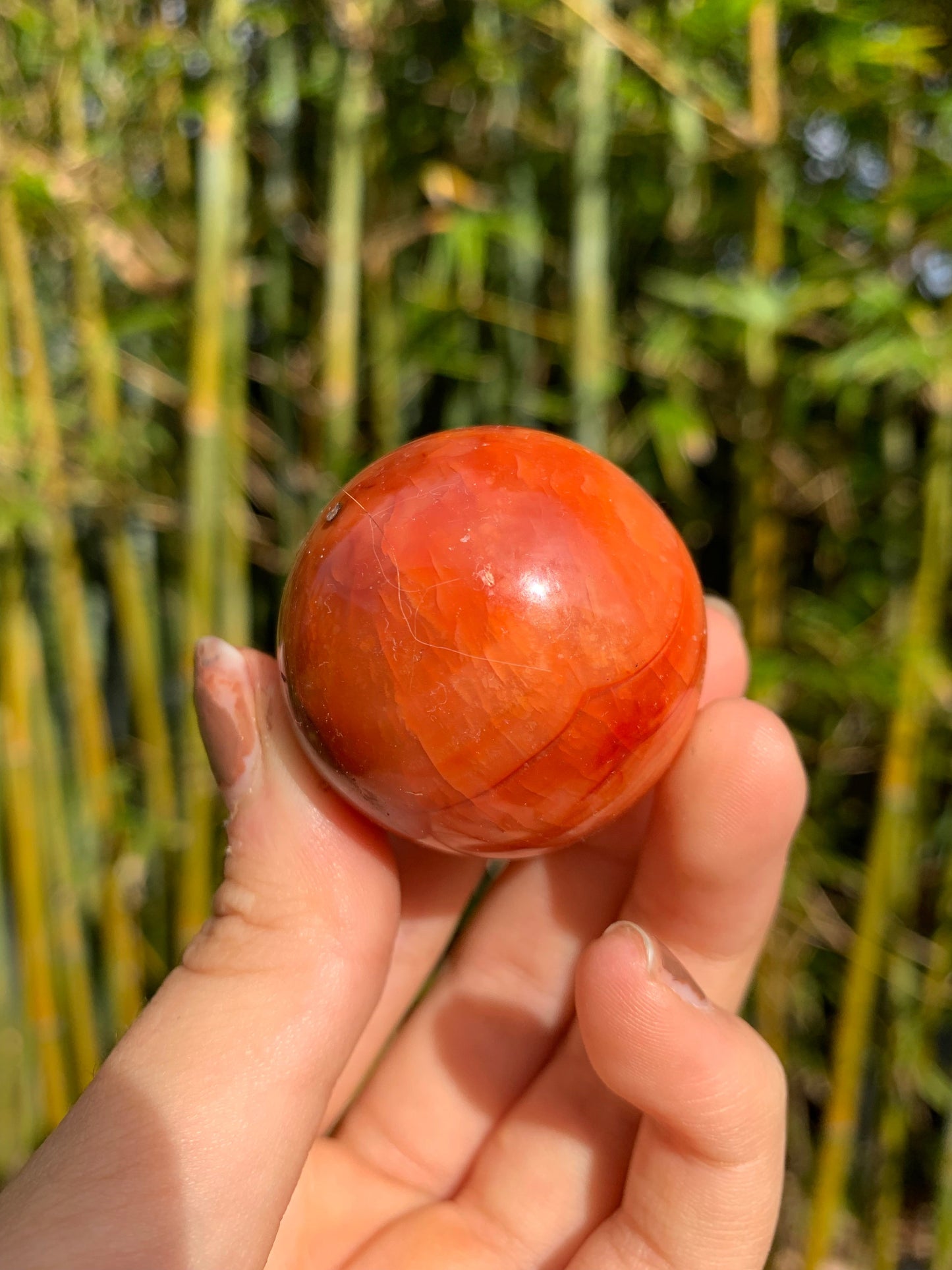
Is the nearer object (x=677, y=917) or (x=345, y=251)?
(x=677, y=917)

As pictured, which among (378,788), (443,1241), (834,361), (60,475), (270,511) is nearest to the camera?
(378,788)

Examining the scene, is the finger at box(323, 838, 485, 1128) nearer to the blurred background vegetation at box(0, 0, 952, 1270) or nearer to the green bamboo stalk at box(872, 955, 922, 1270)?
the blurred background vegetation at box(0, 0, 952, 1270)

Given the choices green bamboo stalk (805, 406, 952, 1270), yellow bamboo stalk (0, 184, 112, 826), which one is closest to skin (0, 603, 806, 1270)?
green bamboo stalk (805, 406, 952, 1270)

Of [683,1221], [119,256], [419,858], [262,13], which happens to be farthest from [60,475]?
[683,1221]

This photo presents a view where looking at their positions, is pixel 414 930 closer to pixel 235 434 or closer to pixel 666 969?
pixel 666 969

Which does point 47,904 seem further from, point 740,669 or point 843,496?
point 843,496

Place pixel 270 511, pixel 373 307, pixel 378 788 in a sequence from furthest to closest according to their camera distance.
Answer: pixel 270 511, pixel 373 307, pixel 378 788

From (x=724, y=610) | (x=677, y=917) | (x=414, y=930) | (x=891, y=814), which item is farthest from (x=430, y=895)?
(x=891, y=814)
